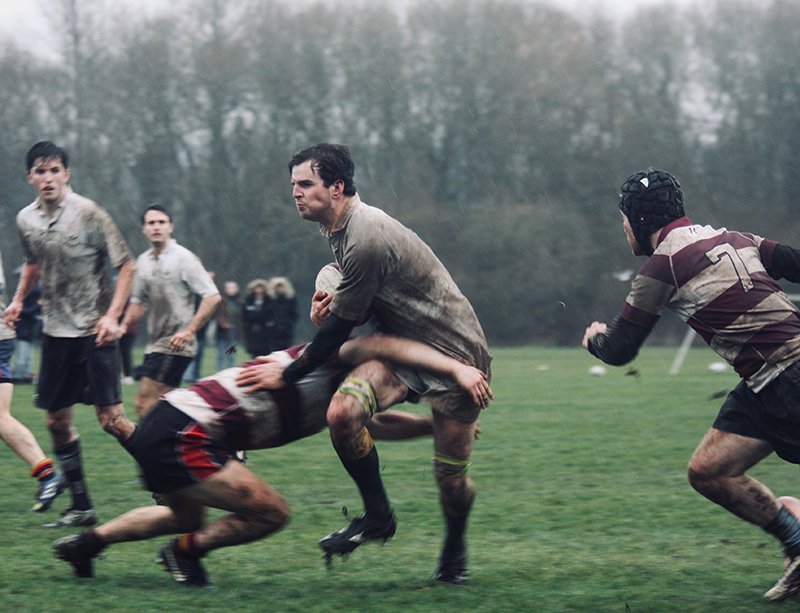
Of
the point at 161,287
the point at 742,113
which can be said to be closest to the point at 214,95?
the point at 742,113

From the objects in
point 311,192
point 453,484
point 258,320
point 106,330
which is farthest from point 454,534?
point 258,320

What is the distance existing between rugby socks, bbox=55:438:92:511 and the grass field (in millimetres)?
262

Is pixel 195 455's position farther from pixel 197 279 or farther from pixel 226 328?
pixel 226 328

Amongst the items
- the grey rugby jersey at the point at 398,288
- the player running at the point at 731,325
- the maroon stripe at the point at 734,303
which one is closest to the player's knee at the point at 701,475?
the player running at the point at 731,325

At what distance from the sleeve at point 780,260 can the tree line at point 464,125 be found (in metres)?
32.2

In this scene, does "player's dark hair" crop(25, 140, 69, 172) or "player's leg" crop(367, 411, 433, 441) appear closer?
"player's leg" crop(367, 411, 433, 441)

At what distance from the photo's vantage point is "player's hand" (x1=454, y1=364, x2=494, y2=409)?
501 centimetres

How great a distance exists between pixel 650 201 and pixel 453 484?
1528mm

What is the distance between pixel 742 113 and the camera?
3684 centimetres

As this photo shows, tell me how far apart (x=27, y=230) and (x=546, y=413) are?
8.16m

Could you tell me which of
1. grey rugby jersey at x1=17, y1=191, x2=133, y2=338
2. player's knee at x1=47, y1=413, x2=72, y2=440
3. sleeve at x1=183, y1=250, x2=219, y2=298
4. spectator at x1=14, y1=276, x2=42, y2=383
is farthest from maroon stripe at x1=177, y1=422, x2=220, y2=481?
spectator at x1=14, y1=276, x2=42, y2=383

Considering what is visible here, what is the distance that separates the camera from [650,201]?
4910mm

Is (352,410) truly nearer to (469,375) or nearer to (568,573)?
(469,375)

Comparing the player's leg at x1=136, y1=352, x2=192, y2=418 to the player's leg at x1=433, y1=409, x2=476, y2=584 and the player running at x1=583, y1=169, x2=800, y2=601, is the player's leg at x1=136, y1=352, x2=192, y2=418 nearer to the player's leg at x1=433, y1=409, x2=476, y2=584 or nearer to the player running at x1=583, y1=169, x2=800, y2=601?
the player's leg at x1=433, y1=409, x2=476, y2=584
